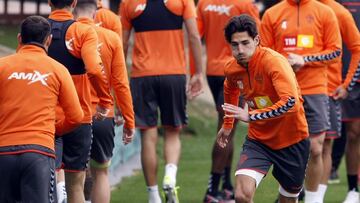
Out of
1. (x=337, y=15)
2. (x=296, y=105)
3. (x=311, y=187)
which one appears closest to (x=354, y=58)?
(x=337, y=15)

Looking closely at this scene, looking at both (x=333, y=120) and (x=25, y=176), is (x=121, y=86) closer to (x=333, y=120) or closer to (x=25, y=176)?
(x=25, y=176)

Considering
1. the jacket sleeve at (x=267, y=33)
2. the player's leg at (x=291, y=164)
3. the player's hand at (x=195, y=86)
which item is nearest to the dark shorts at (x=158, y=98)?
the player's hand at (x=195, y=86)

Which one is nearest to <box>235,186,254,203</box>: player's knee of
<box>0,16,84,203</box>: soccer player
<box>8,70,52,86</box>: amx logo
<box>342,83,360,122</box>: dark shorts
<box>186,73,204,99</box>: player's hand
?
<box>0,16,84,203</box>: soccer player

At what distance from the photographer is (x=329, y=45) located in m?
12.2

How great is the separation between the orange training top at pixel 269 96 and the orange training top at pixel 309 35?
1.77 m

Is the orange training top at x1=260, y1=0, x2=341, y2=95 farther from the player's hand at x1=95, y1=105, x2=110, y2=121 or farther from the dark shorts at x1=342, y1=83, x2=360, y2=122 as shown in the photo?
the player's hand at x1=95, y1=105, x2=110, y2=121

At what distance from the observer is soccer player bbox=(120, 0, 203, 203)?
12688mm

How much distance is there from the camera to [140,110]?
12789mm

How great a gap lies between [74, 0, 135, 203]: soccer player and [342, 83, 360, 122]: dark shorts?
3.65 metres

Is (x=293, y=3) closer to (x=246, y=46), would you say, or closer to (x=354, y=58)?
(x=354, y=58)

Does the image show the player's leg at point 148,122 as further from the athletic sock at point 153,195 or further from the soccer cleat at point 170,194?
the soccer cleat at point 170,194

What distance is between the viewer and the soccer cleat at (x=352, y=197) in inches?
530

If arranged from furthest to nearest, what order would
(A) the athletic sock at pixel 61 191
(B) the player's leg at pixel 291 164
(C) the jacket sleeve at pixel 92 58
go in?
(A) the athletic sock at pixel 61 191 < (B) the player's leg at pixel 291 164 < (C) the jacket sleeve at pixel 92 58

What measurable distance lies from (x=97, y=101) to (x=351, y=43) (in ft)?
10.4
